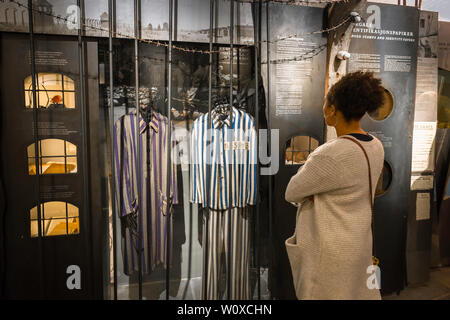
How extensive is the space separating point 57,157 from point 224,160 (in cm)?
122

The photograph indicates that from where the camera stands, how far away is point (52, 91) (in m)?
2.12

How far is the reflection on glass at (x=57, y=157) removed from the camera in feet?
7.13

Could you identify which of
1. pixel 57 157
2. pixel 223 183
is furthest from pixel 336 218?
pixel 57 157

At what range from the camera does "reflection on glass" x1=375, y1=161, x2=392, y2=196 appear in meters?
2.65

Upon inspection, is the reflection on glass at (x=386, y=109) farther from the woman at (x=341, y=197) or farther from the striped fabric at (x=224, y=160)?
the woman at (x=341, y=197)

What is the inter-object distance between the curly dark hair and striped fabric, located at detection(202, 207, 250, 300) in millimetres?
1227

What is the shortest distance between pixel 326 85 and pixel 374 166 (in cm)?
113

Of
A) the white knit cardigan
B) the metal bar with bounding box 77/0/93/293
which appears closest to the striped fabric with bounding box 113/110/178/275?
the metal bar with bounding box 77/0/93/293

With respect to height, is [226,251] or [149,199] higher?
[149,199]

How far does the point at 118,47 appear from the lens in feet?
7.81

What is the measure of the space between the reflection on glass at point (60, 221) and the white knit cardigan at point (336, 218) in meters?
1.62

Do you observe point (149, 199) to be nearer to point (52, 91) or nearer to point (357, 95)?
point (52, 91)

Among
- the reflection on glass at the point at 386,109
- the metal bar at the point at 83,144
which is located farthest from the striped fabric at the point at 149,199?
the reflection on glass at the point at 386,109
